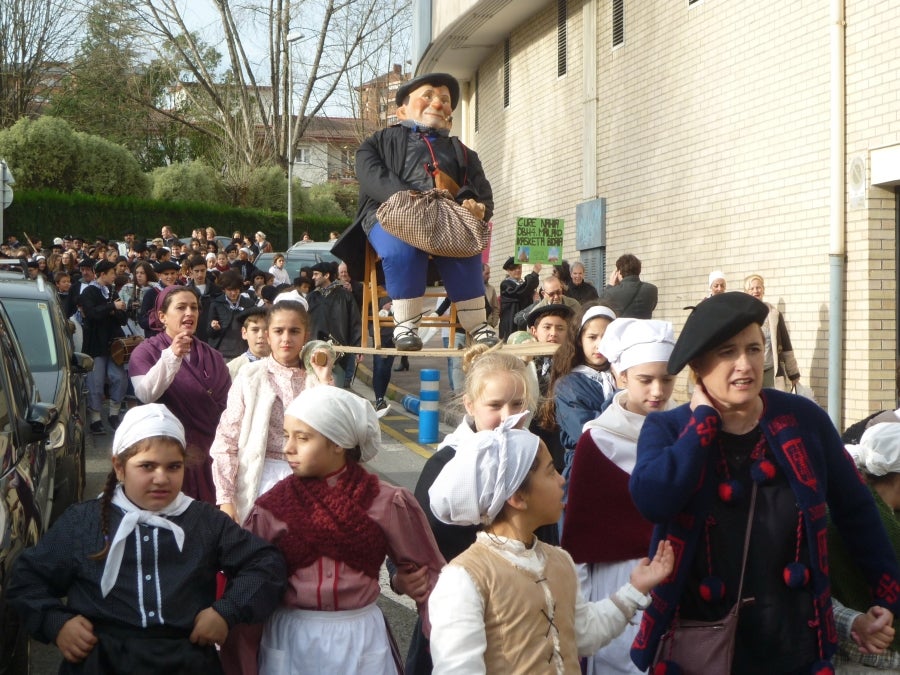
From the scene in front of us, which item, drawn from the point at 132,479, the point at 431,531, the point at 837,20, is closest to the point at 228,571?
the point at 132,479

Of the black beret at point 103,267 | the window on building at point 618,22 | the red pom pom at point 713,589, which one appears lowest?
the red pom pom at point 713,589

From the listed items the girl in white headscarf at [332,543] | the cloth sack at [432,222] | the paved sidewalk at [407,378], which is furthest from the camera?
the paved sidewalk at [407,378]

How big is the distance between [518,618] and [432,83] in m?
4.43

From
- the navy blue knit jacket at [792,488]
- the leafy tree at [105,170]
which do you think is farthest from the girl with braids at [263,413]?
the leafy tree at [105,170]

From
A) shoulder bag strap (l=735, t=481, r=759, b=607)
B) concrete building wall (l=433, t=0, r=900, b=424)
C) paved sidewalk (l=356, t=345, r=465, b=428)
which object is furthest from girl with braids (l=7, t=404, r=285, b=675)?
paved sidewalk (l=356, t=345, r=465, b=428)

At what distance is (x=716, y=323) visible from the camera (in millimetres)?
3236

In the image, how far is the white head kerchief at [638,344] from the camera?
427cm

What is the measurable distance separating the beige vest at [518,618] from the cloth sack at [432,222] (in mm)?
3587

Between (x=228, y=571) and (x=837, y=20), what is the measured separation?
35.6 ft

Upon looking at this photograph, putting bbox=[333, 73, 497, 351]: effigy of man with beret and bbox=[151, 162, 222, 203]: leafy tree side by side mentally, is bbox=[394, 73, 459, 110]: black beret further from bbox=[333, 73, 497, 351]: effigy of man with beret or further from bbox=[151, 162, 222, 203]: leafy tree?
bbox=[151, 162, 222, 203]: leafy tree

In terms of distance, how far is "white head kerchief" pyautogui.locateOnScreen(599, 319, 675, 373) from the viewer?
14.0 ft

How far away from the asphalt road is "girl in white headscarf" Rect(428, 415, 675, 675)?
2.91 meters

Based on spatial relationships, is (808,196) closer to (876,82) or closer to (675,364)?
(876,82)

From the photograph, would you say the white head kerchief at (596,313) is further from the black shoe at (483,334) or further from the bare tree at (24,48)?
the bare tree at (24,48)
